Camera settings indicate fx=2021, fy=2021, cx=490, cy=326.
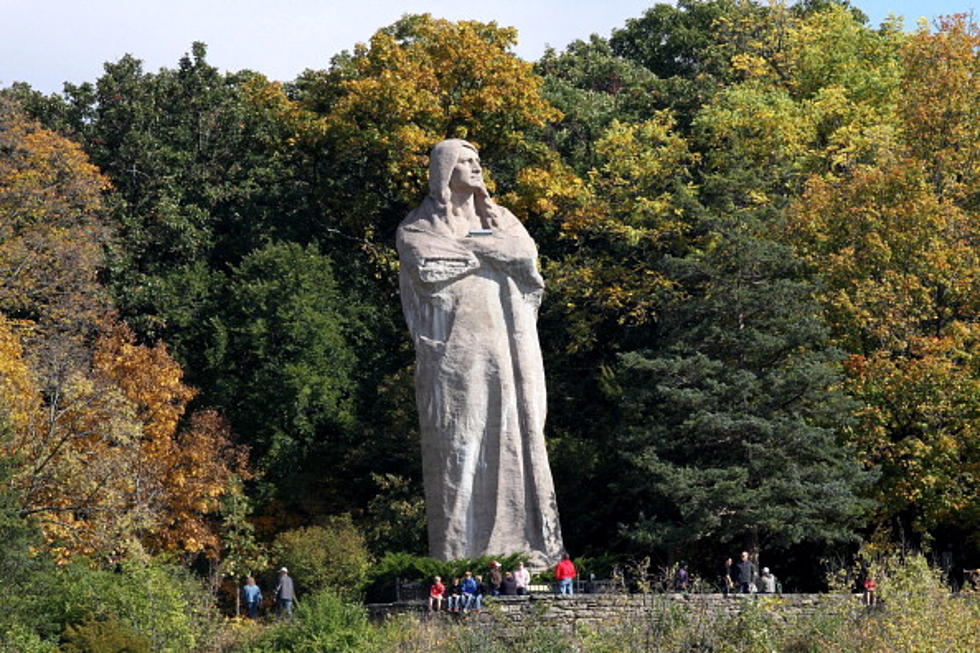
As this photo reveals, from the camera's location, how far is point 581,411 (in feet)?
139

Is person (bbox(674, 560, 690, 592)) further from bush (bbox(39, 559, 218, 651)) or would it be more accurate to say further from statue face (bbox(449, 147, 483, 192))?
statue face (bbox(449, 147, 483, 192))

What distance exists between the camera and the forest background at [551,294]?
35562mm

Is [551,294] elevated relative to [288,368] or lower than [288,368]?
elevated

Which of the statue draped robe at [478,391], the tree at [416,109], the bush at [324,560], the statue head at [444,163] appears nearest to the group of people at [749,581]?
the statue draped robe at [478,391]

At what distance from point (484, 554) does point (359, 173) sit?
1460 centimetres

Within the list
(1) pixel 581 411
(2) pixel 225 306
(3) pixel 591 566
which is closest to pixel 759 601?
(3) pixel 591 566

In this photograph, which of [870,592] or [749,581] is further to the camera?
[749,581]

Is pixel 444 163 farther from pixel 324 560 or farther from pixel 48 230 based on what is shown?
pixel 48 230

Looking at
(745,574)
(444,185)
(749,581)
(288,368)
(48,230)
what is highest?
(48,230)

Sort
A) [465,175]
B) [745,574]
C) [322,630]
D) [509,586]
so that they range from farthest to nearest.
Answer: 1. [465,175]
2. [745,574]
3. [509,586]
4. [322,630]

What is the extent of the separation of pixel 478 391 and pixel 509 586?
387cm

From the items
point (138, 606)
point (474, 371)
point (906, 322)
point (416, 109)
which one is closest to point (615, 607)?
point (474, 371)

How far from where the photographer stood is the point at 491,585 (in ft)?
103

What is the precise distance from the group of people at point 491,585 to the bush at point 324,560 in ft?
10.5
